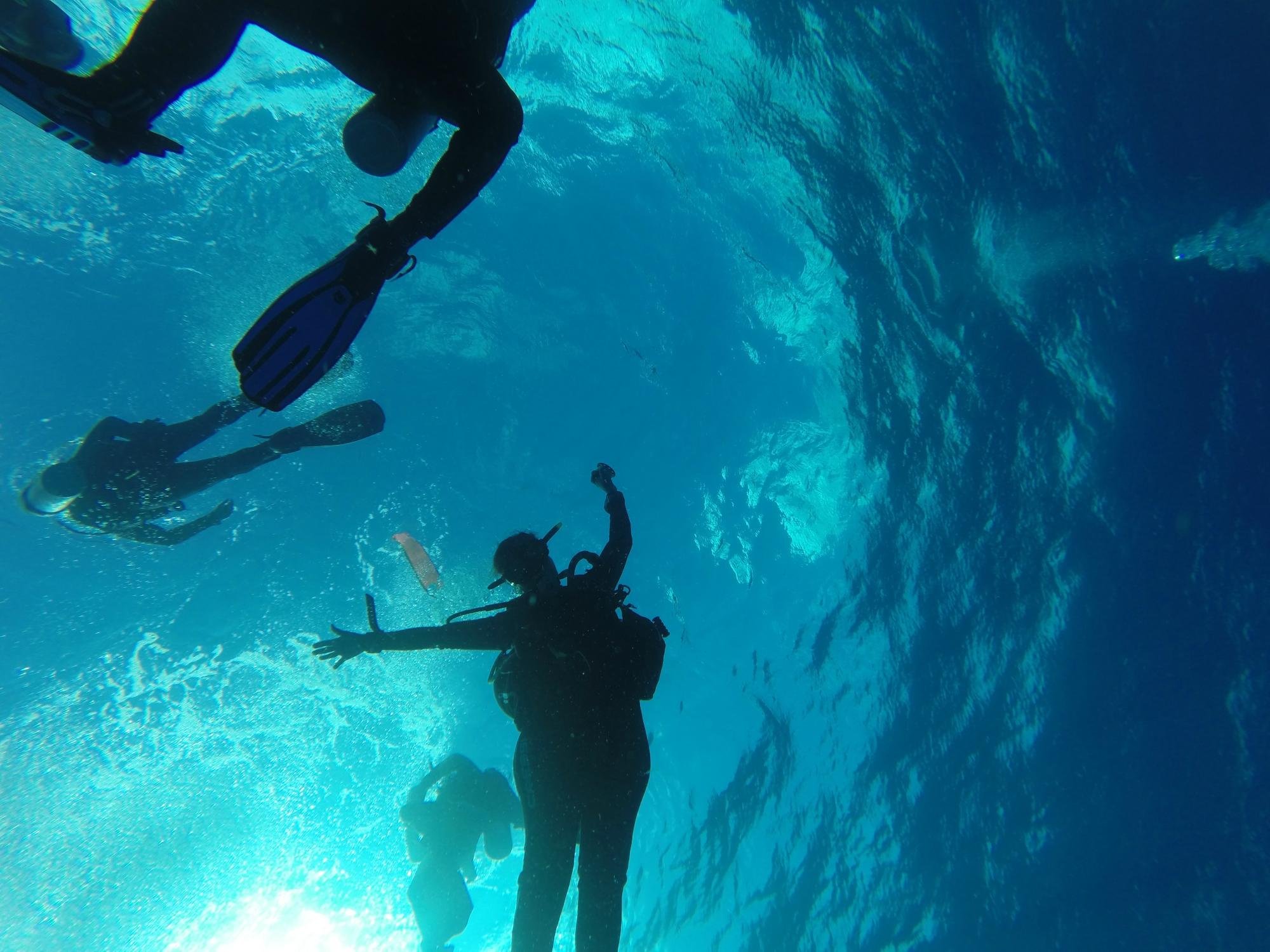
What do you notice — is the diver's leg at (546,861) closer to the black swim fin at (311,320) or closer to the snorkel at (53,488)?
the black swim fin at (311,320)

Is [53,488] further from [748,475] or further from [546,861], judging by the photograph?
[748,475]

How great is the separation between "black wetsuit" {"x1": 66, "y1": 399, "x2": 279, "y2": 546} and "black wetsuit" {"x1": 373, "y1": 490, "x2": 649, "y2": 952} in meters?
4.09

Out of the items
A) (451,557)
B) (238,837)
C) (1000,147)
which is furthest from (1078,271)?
(238,837)

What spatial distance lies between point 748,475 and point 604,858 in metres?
11.0

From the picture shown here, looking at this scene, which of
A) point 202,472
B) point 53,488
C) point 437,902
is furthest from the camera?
point 437,902

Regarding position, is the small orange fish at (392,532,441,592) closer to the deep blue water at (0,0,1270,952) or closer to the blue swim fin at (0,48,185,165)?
the deep blue water at (0,0,1270,952)

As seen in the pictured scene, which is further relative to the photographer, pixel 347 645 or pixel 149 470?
pixel 149 470

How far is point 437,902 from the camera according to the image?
38.8 ft

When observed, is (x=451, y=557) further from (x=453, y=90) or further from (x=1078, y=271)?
(x=1078, y=271)

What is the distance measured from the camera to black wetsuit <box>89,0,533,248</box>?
73.8 inches

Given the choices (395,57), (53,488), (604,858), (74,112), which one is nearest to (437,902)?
(53,488)

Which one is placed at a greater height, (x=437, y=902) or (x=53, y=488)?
(x=53, y=488)

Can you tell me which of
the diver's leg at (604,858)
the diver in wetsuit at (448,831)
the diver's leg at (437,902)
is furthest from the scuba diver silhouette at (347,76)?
the diver's leg at (437,902)

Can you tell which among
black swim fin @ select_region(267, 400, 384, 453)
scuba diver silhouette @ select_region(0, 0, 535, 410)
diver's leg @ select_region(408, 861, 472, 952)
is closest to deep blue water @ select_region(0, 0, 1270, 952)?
diver's leg @ select_region(408, 861, 472, 952)
